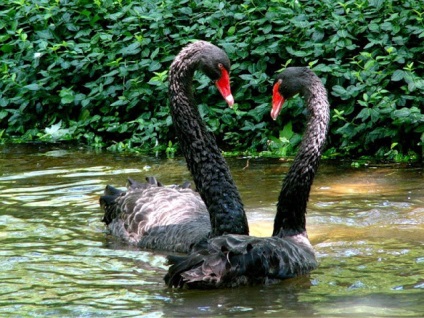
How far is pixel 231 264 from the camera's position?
580cm

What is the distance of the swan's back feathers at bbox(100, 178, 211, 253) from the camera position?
687cm

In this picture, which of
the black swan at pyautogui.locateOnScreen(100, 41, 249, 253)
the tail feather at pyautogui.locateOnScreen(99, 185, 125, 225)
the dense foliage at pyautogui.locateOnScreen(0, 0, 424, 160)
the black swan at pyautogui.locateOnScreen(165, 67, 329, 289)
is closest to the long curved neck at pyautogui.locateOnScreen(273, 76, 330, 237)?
the black swan at pyautogui.locateOnScreen(165, 67, 329, 289)

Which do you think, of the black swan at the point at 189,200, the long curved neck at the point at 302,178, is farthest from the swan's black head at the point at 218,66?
the long curved neck at the point at 302,178

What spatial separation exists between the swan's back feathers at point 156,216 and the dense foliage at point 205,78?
2.74 m

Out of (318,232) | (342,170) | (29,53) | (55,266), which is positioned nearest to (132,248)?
(55,266)

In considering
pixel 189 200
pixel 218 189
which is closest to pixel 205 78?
pixel 189 200

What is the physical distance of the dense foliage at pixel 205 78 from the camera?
10.1 m

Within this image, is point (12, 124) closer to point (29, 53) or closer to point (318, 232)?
point (29, 53)

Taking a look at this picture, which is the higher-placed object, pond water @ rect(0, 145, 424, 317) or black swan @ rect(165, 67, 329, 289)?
black swan @ rect(165, 67, 329, 289)

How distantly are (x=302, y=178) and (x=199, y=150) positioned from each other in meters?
0.74

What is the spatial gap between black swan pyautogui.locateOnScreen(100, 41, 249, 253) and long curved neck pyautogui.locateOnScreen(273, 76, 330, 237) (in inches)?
10.6

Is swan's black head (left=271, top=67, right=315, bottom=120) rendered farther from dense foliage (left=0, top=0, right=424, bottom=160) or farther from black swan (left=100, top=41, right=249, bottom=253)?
dense foliage (left=0, top=0, right=424, bottom=160)

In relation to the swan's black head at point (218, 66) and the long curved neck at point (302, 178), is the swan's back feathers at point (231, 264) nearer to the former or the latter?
the long curved neck at point (302, 178)

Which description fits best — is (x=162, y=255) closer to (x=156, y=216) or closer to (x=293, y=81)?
(x=156, y=216)
